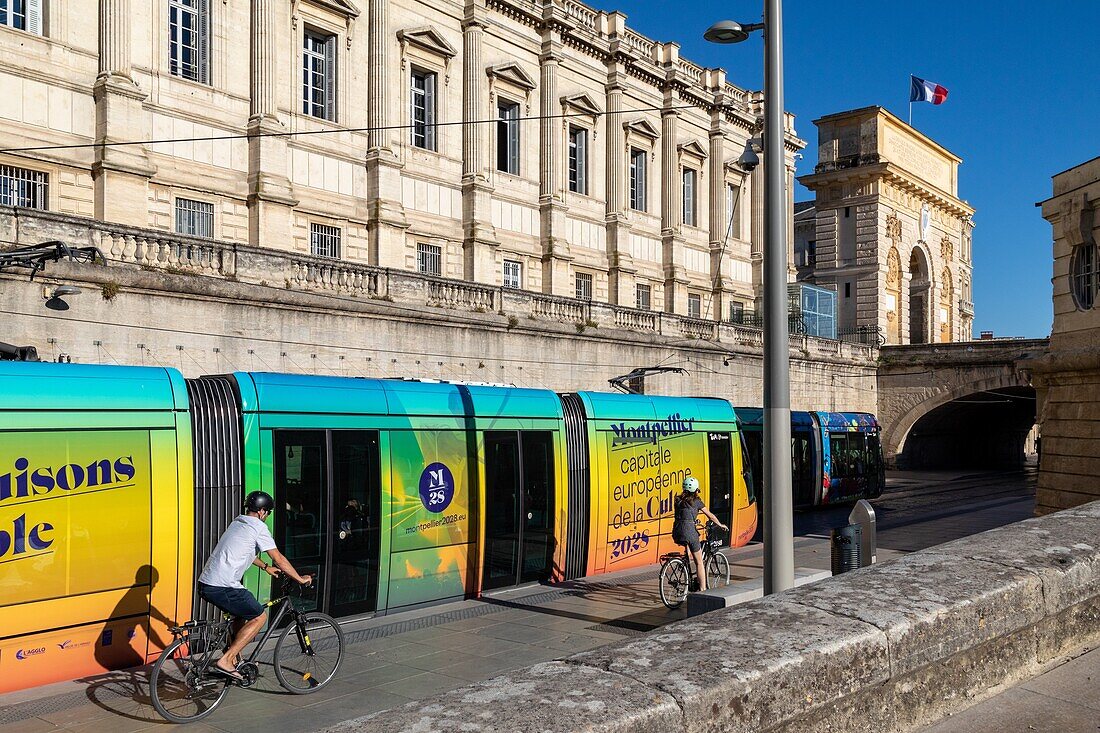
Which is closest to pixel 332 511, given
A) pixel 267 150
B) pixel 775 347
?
pixel 775 347

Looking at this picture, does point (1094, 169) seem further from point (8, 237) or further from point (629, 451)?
point (8, 237)

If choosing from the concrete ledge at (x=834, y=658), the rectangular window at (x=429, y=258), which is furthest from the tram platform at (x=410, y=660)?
the rectangular window at (x=429, y=258)

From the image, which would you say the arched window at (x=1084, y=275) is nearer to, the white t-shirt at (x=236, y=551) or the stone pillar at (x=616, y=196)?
the white t-shirt at (x=236, y=551)

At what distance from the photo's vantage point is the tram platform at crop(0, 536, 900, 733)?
8.60 metres

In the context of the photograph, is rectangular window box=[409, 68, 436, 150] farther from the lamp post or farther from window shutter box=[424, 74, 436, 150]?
→ the lamp post

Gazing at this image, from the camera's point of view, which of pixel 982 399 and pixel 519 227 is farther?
pixel 982 399

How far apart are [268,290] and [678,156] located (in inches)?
1124

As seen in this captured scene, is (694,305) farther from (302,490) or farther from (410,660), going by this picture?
(410,660)

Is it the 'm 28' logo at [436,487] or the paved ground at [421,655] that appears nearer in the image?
the paved ground at [421,655]

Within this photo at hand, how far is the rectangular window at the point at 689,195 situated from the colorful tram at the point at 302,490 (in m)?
31.2

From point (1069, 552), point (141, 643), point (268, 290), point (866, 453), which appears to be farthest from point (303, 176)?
point (1069, 552)

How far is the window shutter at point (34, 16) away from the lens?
2431 cm

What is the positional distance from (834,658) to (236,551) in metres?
6.62

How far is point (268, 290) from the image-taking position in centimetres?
2206
